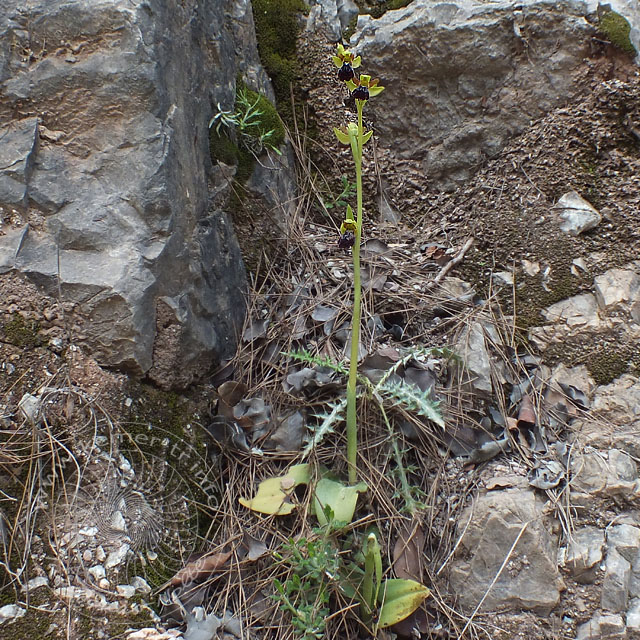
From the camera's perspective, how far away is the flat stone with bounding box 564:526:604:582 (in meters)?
1.76

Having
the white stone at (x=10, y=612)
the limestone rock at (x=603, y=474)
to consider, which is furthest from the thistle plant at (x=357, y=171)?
the white stone at (x=10, y=612)

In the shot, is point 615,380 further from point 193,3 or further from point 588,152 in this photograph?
point 193,3

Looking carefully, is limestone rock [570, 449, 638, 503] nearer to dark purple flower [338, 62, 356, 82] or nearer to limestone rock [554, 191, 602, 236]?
limestone rock [554, 191, 602, 236]

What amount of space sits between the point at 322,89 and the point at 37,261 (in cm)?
166

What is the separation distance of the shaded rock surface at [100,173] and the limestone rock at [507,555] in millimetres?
1099

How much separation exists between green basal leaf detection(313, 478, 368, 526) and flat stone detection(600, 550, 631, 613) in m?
0.75

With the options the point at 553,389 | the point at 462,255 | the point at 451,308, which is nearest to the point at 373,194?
the point at 462,255

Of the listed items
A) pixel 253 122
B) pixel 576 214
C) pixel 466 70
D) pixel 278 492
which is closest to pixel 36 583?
pixel 278 492

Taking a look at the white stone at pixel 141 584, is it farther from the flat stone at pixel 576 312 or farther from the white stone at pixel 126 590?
the flat stone at pixel 576 312

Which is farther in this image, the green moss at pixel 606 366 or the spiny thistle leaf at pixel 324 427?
the green moss at pixel 606 366

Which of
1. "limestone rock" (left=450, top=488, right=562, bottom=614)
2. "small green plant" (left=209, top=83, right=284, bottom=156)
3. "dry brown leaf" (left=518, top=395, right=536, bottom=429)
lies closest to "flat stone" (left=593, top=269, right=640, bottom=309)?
"dry brown leaf" (left=518, top=395, right=536, bottom=429)

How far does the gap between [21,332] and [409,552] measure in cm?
138

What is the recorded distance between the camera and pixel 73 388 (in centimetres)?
179

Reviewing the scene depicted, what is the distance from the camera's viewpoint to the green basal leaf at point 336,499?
180 centimetres
